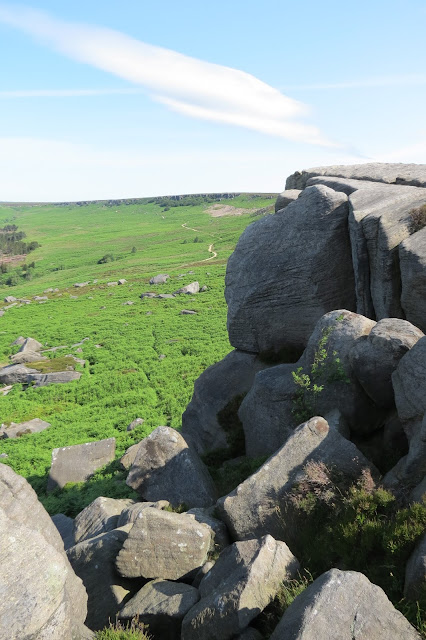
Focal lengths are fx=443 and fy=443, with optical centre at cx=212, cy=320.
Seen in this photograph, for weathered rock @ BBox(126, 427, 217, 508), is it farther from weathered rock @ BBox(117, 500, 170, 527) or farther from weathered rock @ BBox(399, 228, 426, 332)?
weathered rock @ BBox(399, 228, 426, 332)

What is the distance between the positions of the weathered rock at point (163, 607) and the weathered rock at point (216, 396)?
1336 centimetres

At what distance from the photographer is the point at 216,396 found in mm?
27562

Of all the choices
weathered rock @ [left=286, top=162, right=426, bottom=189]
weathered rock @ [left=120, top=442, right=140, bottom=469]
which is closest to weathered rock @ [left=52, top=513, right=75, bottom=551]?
weathered rock @ [left=120, top=442, right=140, bottom=469]

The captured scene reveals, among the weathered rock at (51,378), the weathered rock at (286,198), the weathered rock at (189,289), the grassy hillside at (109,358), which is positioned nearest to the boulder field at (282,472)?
the weathered rock at (286,198)

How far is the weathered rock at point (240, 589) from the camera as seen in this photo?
968 centimetres

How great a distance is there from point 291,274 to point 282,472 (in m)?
13.6

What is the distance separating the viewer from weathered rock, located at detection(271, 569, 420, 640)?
773 cm

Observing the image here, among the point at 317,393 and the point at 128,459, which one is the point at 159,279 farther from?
the point at 317,393

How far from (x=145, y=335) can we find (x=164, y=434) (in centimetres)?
5401

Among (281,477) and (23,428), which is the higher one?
(281,477)

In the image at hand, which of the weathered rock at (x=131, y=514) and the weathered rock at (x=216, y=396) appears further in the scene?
the weathered rock at (x=216, y=396)

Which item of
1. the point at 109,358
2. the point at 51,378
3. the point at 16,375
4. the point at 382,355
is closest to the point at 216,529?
the point at 382,355

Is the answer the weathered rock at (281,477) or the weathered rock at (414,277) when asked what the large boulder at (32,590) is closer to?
the weathered rock at (281,477)

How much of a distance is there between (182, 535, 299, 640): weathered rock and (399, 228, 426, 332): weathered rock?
10.9m
